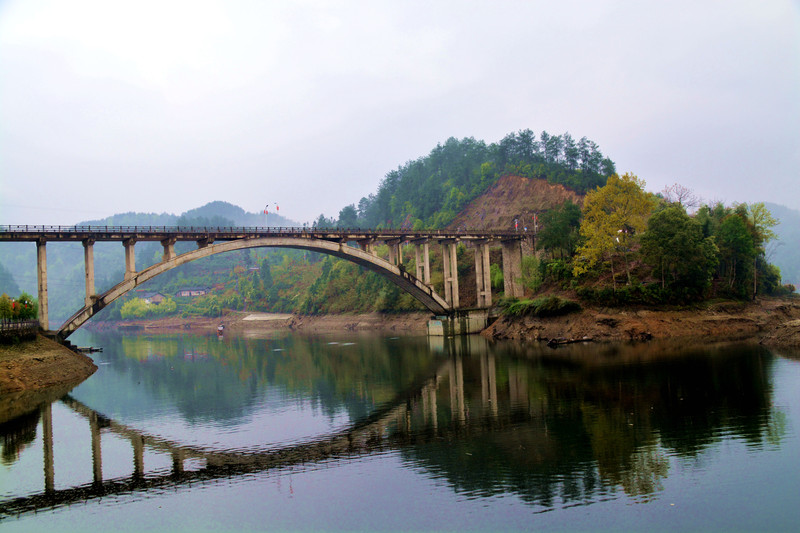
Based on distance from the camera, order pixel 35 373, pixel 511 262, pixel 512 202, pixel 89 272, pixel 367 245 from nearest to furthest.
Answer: pixel 35 373
pixel 89 272
pixel 367 245
pixel 511 262
pixel 512 202

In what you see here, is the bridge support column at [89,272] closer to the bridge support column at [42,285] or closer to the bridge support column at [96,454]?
the bridge support column at [42,285]

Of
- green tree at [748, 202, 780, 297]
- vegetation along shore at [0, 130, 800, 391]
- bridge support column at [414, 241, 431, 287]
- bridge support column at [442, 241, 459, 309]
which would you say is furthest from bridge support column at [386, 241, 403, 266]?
green tree at [748, 202, 780, 297]

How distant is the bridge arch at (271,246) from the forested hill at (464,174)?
1484 inches

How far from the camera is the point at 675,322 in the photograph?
5444cm

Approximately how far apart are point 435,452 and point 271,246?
146 ft

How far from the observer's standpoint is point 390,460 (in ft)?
66.0

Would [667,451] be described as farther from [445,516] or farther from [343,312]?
[343,312]

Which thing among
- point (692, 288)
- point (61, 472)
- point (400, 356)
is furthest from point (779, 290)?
point (61, 472)

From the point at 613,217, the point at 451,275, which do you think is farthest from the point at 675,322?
the point at 451,275

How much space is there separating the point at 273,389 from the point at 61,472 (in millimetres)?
17649

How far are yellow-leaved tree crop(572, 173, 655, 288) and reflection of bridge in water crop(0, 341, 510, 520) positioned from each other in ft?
104

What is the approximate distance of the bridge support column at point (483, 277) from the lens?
240 ft

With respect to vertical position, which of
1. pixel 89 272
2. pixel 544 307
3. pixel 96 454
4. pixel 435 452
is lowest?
pixel 96 454

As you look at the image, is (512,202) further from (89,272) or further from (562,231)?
(89,272)
